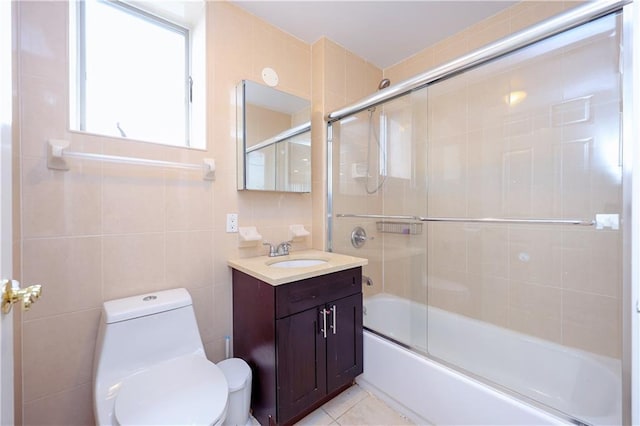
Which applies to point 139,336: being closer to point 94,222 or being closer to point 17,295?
point 94,222

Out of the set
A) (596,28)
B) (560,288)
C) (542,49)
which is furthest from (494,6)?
(560,288)

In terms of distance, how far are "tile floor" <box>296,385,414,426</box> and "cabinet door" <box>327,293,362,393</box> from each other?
0.43 feet

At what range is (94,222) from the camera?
1.20 m

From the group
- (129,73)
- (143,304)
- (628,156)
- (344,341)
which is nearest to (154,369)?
(143,304)

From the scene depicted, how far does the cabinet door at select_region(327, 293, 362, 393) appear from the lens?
4.77 ft

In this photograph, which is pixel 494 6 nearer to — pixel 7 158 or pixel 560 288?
pixel 560 288

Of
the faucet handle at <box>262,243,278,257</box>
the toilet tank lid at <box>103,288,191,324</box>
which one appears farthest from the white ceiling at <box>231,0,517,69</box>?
the toilet tank lid at <box>103,288,191,324</box>

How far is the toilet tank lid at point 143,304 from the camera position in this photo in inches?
43.4

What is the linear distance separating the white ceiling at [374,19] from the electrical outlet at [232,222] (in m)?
1.36

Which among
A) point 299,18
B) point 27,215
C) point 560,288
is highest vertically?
point 299,18

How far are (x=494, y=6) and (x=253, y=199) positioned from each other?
80.7 inches

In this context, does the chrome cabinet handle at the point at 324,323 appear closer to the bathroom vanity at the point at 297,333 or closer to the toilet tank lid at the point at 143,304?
the bathroom vanity at the point at 297,333

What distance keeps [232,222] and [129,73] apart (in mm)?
1001

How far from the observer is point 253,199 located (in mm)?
1727
